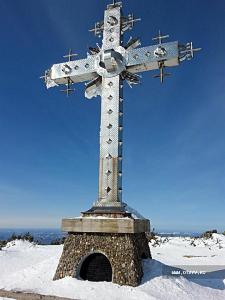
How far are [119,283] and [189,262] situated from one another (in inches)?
287

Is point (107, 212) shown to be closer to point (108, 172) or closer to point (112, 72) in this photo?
point (108, 172)

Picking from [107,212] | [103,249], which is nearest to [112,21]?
[107,212]

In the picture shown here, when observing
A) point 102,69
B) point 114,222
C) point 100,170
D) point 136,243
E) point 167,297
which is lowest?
point 167,297

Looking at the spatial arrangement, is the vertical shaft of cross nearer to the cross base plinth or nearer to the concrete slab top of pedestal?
the cross base plinth

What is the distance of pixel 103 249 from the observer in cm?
988

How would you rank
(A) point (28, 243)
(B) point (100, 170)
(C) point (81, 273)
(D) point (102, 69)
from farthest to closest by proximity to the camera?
(A) point (28, 243) < (D) point (102, 69) < (B) point (100, 170) < (C) point (81, 273)

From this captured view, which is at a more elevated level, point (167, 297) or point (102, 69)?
point (102, 69)

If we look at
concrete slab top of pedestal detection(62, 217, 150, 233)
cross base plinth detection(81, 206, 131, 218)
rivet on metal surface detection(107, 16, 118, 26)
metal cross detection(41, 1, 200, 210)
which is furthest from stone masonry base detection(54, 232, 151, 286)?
rivet on metal surface detection(107, 16, 118, 26)

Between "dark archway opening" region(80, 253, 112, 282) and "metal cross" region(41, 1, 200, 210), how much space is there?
168 cm

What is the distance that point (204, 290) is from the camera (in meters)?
9.59

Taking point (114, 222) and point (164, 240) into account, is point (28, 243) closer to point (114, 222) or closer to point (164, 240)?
point (164, 240)

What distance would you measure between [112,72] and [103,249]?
6.47 metres

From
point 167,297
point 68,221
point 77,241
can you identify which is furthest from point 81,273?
point 167,297

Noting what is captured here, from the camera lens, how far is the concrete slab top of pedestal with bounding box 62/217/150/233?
31.8ft
